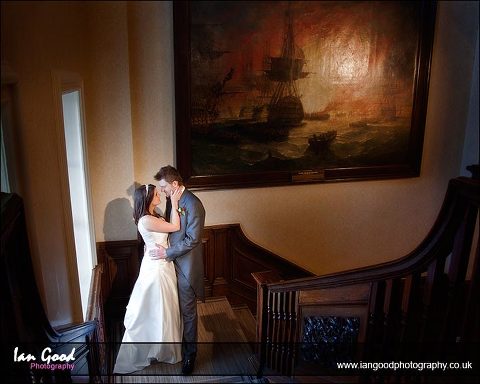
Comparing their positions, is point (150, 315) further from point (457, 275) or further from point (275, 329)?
point (457, 275)

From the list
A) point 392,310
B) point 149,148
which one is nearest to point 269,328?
point 392,310

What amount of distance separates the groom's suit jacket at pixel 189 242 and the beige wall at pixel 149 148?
0.89 metres

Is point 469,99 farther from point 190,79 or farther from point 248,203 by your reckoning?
point 190,79

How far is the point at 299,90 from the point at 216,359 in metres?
2.58

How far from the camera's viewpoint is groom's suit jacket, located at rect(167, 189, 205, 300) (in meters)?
3.21

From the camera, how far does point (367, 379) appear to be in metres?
2.07

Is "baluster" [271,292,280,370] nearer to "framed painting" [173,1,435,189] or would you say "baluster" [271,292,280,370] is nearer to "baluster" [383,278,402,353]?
"baluster" [383,278,402,353]

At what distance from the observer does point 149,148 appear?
4195mm

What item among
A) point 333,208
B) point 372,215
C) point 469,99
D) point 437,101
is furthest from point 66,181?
point 469,99

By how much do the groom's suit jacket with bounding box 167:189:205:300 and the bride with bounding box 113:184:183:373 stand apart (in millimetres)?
57

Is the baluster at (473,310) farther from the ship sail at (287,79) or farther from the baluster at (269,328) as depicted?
the ship sail at (287,79)

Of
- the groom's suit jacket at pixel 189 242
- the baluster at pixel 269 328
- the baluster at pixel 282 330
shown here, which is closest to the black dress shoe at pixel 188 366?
the groom's suit jacket at pixel 189 242

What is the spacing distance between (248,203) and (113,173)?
4.51ft

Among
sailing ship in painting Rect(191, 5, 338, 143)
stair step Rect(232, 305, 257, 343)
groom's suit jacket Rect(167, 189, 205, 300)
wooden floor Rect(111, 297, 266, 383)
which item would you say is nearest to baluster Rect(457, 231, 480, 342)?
wooden floor Rect(111, 297, 266, 383)
